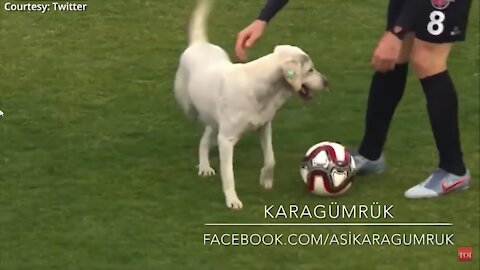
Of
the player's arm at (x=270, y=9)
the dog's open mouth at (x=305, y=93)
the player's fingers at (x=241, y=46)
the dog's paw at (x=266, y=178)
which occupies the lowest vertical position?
the dog's paw at (x=266, y=178)

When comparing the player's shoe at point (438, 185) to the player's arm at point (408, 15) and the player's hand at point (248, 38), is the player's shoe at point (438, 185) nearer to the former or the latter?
the player's arm at point (408, 15)

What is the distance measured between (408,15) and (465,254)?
1.02 m

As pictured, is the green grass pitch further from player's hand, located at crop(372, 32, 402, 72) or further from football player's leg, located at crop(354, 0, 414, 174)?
player's hand, located at crop(372, 32, 402, 72)

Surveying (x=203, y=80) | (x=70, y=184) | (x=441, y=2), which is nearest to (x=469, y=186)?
(x=441, y=2)

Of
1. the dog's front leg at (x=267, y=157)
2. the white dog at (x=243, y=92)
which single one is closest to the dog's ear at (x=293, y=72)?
the white dog at (x=243, y=92)

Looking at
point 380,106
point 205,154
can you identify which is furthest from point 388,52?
point 205,154

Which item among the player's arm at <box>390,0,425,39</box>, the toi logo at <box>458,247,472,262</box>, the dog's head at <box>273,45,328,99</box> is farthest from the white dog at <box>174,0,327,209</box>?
the toi logo at <box>458,247,472,262</box>

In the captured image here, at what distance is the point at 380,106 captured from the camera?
4902 mm

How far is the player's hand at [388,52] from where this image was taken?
14.3ft

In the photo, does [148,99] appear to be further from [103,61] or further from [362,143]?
[362,143]

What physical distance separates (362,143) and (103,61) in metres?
2.28

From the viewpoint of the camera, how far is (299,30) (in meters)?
7.27

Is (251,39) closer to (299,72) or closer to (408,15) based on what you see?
(299,72)

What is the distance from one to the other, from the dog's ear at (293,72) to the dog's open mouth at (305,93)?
0.08 metres
